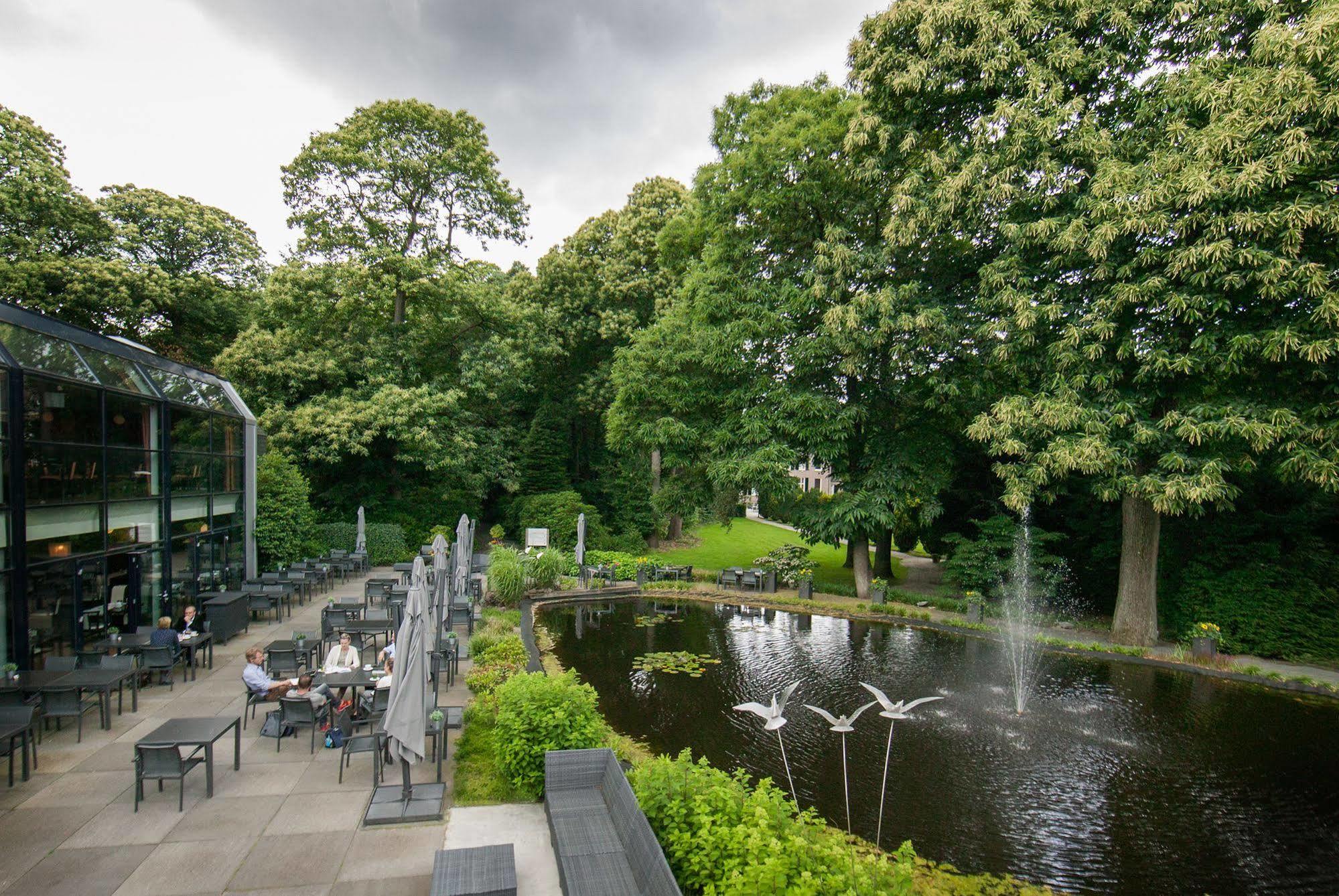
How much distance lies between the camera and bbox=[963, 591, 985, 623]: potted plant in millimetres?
16859

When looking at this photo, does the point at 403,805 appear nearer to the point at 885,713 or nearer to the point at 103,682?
the point at 885,713

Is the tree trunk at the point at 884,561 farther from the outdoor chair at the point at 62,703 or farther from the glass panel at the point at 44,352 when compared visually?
the glass panel at the point at 44,352

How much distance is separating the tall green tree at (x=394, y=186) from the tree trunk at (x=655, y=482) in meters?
13.0

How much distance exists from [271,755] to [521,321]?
23213 mm

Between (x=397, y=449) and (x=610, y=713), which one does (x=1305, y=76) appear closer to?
(x=610, y=713)

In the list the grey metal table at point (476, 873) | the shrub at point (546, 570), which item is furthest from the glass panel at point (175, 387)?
the grey metal table at point (476, 873)

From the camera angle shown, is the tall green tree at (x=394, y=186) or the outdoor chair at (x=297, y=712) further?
the tall green tree at (x=394, y=186)

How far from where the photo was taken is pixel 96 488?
36.7 ft

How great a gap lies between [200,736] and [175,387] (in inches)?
425

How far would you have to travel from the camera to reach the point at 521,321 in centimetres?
2900

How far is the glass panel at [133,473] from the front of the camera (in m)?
11.7

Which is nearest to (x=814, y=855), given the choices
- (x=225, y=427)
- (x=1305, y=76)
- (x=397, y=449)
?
(x=1305, y=76)

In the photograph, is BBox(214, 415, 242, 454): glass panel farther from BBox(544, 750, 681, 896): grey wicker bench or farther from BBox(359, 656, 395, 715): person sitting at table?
BBox(544, 750, 681, 896): grey wicker bench

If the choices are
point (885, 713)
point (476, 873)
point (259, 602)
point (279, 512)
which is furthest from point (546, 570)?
point (476, 873)
